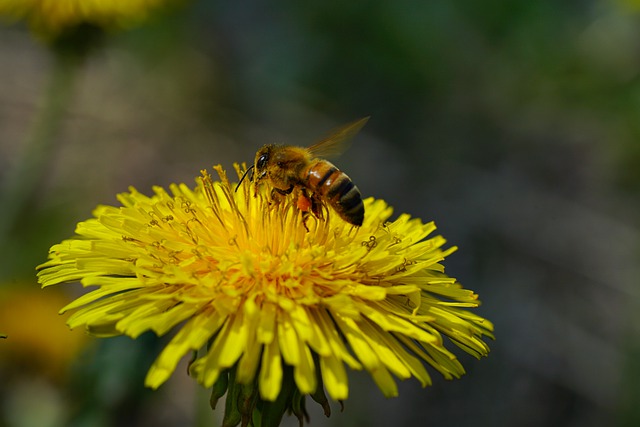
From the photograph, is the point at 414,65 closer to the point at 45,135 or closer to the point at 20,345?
the point at 45,135

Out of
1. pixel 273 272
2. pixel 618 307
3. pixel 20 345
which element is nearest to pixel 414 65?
pixel 618 307

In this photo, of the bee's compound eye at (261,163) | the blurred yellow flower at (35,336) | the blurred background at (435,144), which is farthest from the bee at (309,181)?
the blurred background at (435,144)

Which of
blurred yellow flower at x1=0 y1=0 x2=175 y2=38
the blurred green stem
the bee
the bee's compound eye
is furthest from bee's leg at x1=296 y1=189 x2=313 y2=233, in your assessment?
the blurred green stem

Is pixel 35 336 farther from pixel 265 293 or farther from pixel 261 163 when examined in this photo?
pixel 265 293

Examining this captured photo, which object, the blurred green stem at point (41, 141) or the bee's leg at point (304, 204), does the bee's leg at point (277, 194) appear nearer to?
the bee's leg at point (304, 204)

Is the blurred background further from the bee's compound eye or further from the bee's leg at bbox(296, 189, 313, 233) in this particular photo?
the bee's leg at bbox(296, 189, 313, 233)

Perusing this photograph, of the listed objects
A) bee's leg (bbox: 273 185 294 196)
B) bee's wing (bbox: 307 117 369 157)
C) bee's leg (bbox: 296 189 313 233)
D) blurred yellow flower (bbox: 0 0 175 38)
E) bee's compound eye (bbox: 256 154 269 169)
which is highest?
blurred yellow flower (bbox: 0 0 175 38)
